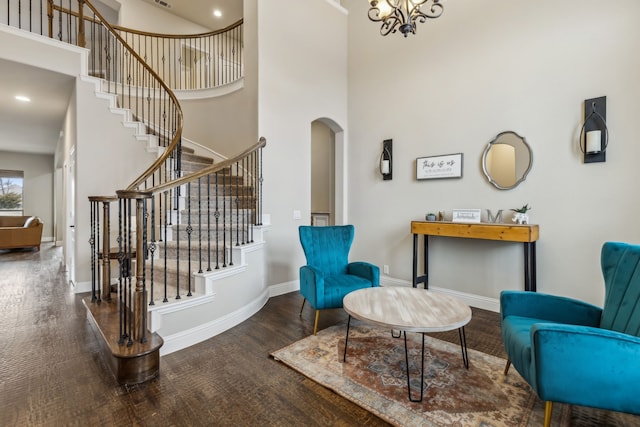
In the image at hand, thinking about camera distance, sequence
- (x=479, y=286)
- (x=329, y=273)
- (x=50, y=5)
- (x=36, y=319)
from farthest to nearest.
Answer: (x=50, y=5)
(x=479, y=286)
(x=329, y=273)
(x=36, y=319)

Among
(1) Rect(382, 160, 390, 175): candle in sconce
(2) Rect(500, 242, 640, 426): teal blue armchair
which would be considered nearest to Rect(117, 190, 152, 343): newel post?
(2) Rect(500, 242, 640, 426): teal blue armchair

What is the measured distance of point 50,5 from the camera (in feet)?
13.2

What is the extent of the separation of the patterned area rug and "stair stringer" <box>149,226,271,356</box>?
745 mm

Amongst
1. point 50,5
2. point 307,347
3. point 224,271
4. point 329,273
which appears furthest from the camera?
point 50,5

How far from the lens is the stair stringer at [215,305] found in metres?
2.41

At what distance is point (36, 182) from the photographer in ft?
30.7

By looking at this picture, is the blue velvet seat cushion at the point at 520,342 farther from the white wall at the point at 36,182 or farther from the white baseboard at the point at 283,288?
the white wall at the point at 36,182

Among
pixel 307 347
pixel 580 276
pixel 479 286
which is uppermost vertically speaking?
pixel 580 276

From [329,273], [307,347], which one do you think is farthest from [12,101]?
[307,347]

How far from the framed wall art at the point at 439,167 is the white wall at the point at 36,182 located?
11.6 metres

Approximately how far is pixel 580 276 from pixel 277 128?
3882mm

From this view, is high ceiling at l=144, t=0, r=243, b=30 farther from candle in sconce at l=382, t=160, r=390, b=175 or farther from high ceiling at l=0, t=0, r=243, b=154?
candle in sconce at l=382, t=160, r=390, b=175

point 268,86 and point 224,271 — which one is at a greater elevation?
point 268,86

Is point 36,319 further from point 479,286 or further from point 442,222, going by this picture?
point 479,286
